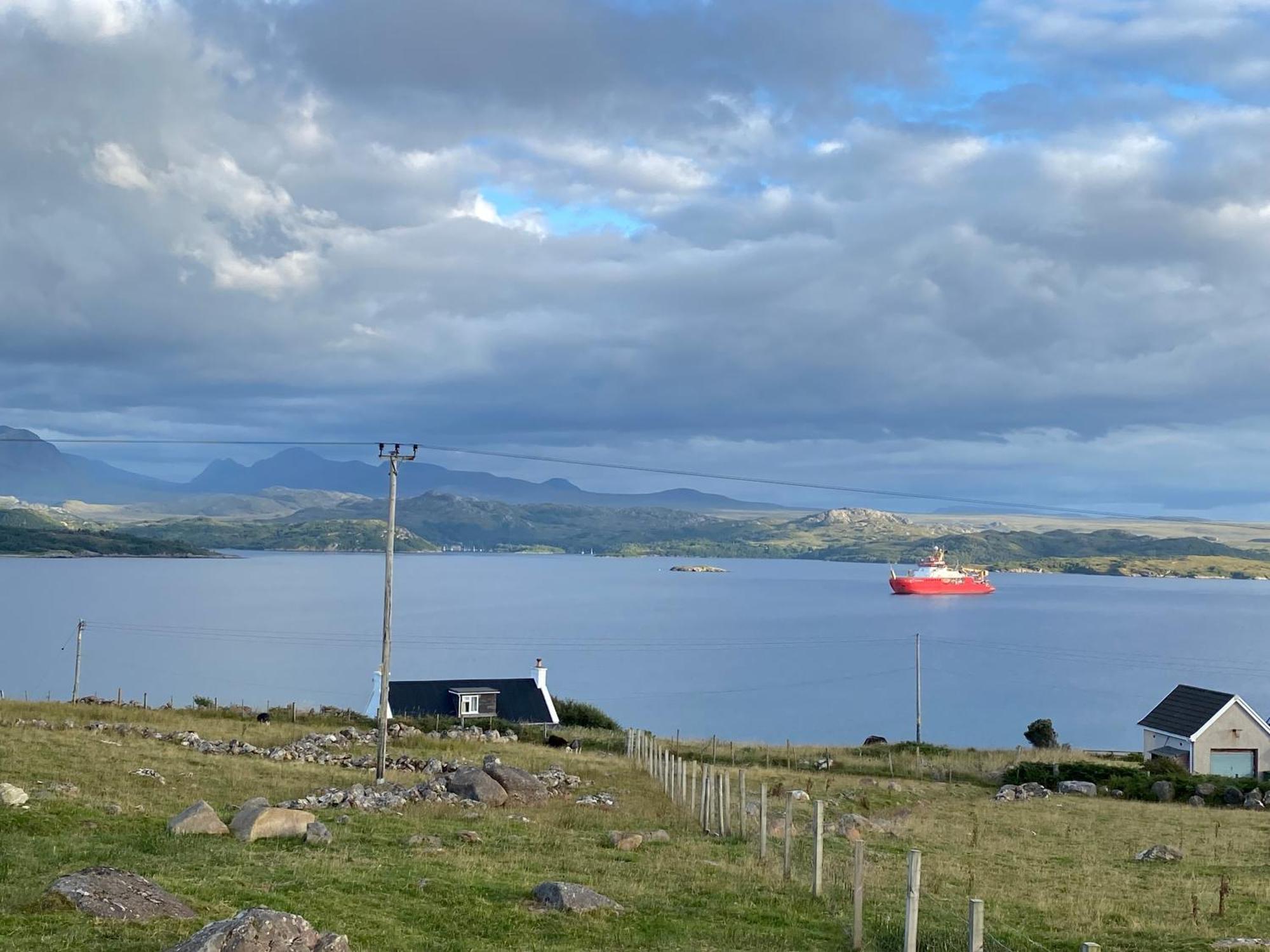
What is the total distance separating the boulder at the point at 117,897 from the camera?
11.8 meters

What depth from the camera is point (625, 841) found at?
1980cm

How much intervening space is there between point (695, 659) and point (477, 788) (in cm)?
10350

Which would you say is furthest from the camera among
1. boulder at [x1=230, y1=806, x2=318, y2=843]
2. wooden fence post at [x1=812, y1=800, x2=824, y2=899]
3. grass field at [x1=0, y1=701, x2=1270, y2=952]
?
boulder at [x1=230, y1=806, x2=318, y2=843]

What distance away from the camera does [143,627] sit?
5394 inches

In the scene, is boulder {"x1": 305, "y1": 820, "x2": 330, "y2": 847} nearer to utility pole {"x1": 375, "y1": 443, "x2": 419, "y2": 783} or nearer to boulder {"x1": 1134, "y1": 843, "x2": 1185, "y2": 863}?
utility pole {"x1": 375, "y1": 443, "x2": 419, "y2": 783}

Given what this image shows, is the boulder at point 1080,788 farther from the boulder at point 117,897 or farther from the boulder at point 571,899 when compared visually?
the boulder at point 117,897

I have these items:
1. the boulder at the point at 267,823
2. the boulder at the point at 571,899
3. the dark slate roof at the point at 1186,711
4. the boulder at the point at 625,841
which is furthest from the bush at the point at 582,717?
the boulder at the point at 571,899

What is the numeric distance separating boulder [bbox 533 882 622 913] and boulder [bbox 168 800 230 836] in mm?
6419

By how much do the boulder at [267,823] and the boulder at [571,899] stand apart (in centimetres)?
563

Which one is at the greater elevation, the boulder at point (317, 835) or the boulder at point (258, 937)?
the boulder at point (258, 937)

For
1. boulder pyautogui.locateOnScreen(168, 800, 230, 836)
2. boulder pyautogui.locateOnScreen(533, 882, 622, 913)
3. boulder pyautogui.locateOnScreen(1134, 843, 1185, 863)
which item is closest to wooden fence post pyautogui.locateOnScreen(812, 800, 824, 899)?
boulder pyautogui.locateOnScreen(533, 882, 622, 913)

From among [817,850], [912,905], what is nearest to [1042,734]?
[817,850]

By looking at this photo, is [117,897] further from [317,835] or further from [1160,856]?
[1160,856]

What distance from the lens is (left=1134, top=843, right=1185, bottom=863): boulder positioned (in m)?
23.1
